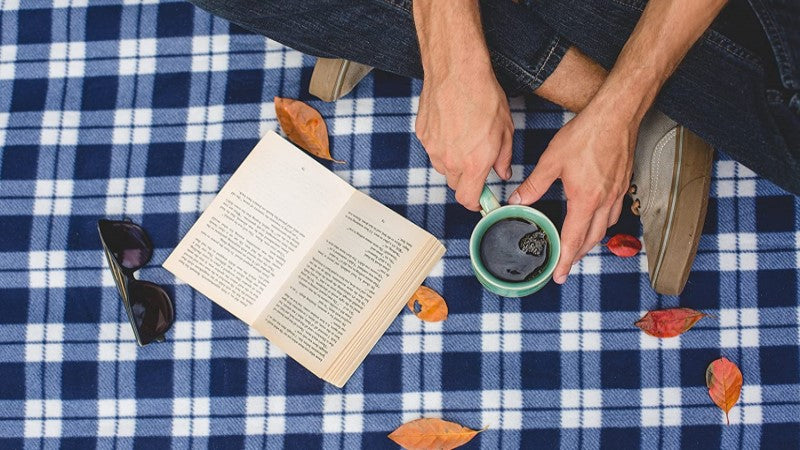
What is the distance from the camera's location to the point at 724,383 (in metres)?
0.91

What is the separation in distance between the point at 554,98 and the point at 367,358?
43 cm

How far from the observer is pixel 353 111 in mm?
992

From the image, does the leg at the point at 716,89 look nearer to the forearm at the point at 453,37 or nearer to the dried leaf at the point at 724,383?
the forearm at the point at 453,37

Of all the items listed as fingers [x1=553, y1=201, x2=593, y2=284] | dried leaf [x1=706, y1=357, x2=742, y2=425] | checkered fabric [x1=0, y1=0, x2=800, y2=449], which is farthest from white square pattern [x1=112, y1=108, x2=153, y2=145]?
dried leaf [x1=706, y1=357, x2=742, y2=425]

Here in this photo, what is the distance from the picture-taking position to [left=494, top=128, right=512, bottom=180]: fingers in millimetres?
819

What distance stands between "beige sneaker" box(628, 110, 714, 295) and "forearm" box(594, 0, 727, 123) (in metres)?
0.10

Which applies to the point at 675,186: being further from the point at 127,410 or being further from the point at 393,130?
the point at 127,410

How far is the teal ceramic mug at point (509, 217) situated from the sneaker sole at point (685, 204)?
0.59 feet

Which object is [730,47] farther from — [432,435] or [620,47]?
[432,435]

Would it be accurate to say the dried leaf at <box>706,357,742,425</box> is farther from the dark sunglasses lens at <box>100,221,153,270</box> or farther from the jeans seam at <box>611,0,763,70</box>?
the dark sunglasses lens at <box>100,221,153,270</box>

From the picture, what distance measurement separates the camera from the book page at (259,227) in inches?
37.3

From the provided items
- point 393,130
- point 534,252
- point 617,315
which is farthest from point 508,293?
point 393,130

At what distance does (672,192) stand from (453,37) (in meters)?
0.35

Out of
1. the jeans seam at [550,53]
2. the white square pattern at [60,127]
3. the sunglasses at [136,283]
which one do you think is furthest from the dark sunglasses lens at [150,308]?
the jeans seam at [550,53]
